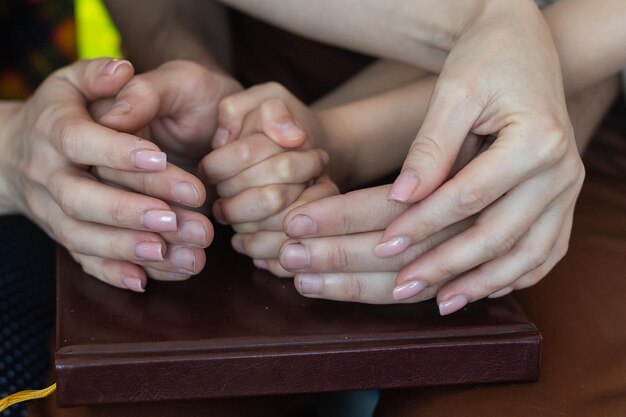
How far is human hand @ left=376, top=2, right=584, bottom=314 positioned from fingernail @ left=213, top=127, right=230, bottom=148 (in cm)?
21

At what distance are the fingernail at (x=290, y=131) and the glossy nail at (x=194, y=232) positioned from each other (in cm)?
12

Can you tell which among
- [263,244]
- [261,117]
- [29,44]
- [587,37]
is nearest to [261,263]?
[263,244]

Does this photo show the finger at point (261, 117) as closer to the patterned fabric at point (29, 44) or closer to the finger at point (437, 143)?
the finger at point (437, 143)

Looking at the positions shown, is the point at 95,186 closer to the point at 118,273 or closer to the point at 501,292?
the point at 118,273

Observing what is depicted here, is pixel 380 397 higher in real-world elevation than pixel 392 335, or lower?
lower

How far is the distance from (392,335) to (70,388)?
215 millimetres

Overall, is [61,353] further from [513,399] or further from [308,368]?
[513,399]

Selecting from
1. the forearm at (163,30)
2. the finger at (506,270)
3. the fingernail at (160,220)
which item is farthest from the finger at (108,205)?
the forearm at (163,30)

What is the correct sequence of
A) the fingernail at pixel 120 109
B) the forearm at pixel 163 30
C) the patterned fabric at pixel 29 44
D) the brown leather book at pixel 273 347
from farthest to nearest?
the patterned fabric at pixel 29 44
the forearm at pixel 163 30
the fingernail at pixel 120 109
the brown leather book at pixel 273 347

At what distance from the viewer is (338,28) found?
2.48 feet

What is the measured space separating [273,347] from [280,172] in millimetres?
167

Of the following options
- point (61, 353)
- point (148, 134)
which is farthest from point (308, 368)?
point (148, 134)

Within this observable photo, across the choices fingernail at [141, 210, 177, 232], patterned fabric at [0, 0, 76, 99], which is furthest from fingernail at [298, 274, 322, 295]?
patterned fabric at [0, 0, 76, 99]

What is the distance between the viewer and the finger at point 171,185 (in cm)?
58
